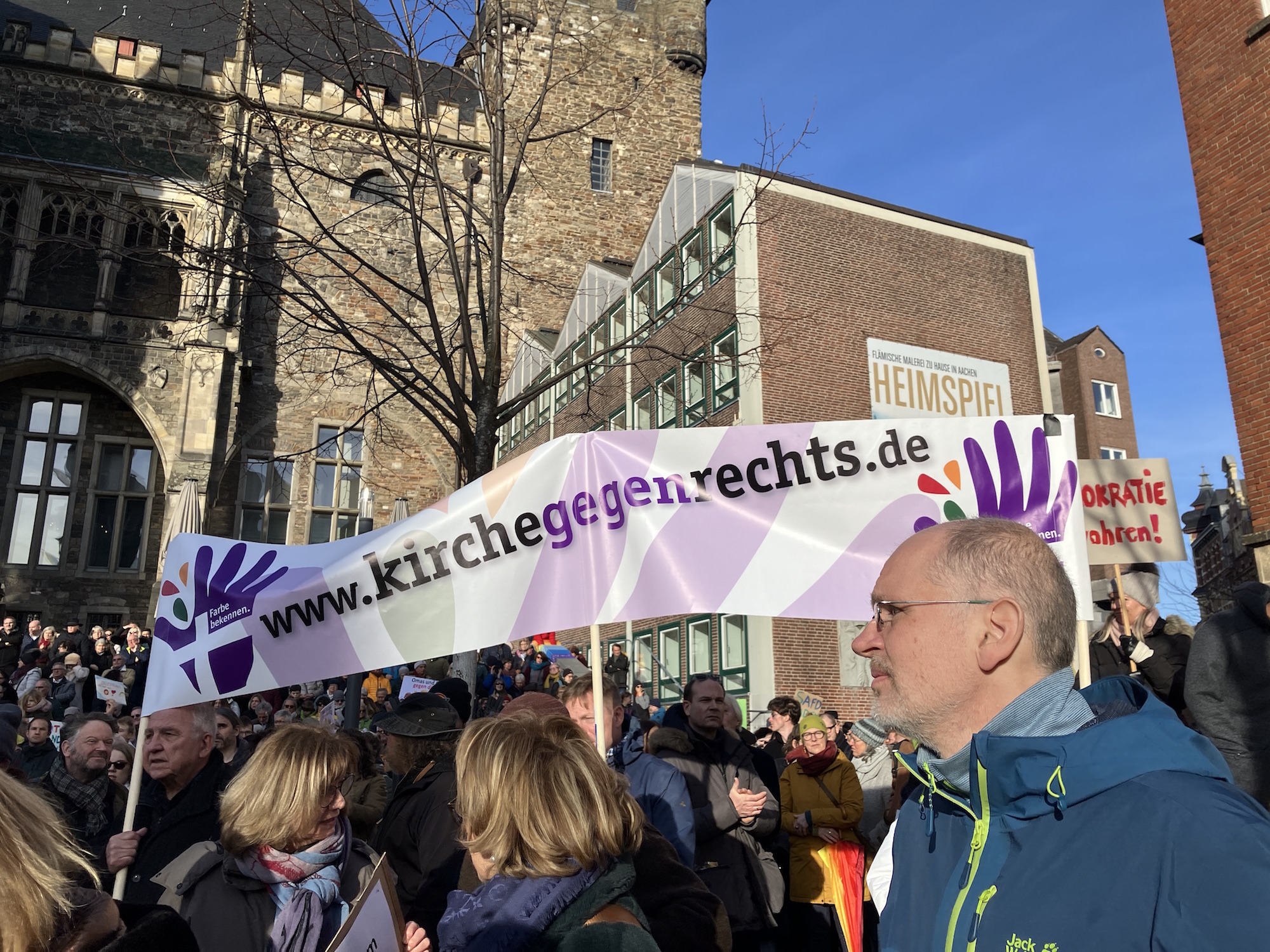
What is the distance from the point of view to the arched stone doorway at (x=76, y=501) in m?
24.5

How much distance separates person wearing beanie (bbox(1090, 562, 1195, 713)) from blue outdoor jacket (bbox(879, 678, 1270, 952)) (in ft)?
14.1

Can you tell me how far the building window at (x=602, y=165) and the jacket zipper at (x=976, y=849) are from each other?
1276 inches

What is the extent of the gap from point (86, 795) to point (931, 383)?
1927 centimetres

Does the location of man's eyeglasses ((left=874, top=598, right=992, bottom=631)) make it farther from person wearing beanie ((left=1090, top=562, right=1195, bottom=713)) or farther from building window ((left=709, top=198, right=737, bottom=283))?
building window ((left=709, top=198, right=737, bottom=283))

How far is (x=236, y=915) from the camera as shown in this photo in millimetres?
2760

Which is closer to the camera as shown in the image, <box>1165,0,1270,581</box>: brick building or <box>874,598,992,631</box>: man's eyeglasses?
<box>874,598,992,631</box>: man's eyeglasses

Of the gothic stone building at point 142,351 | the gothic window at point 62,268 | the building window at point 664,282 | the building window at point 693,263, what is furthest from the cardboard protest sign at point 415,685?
the gothic window at point 62,268

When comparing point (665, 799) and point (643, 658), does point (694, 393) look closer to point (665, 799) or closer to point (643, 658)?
point (643, 658)

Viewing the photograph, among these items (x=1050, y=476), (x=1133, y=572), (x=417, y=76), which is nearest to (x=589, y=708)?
(x=1050, y=476)

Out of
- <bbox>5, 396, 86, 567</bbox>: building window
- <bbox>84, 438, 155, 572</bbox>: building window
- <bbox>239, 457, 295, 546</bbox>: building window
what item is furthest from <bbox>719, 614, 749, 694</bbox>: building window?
<bbox>5, 396, 86, 567</bbox>: building window

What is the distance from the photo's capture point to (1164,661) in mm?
5645

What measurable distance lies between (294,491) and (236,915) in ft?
83.6

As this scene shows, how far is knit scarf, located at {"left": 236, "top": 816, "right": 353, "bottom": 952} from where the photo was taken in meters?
2.66

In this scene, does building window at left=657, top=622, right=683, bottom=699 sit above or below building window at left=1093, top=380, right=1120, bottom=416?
below
